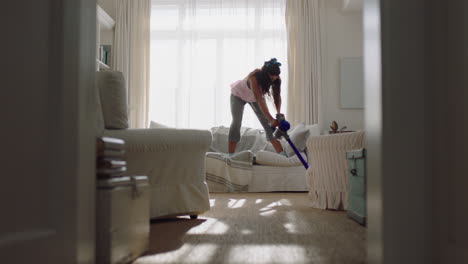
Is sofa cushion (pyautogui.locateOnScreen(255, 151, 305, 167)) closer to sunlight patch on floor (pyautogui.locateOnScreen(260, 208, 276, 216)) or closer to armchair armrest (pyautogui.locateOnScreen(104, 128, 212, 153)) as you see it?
sunlight patch on floor (pyautogui.locateOnScreen(260, 208, 276, 216))

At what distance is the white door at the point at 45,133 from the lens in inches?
34.7

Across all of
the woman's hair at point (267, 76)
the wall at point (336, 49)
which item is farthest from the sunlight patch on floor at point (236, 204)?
the wall at point (336, 49)

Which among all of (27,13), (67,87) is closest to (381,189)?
(67,87)

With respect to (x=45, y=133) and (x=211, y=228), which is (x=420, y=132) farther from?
(x=211, y=228)

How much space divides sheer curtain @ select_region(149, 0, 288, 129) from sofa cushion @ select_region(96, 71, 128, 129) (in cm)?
379

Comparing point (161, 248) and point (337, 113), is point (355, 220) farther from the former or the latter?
point (337, 113)

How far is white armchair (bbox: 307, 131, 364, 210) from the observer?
Answer: 266 cm

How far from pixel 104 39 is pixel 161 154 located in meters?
4.29

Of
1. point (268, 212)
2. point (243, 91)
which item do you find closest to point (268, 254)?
point (268, 212)

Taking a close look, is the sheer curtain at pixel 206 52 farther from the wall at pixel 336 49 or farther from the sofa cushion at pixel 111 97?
the sofa cushion at pixel 111 97

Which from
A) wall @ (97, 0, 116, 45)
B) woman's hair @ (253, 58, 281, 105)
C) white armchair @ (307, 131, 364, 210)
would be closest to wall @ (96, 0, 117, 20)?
wall @ (97, 0, 116, 45)

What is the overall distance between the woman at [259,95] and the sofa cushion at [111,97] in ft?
7.87

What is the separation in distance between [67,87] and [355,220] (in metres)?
1.62

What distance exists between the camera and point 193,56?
6.09m
